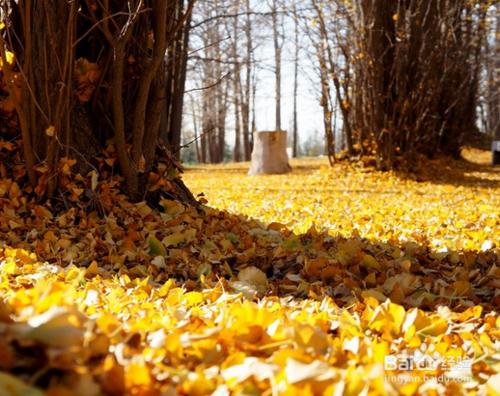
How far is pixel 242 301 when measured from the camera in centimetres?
206

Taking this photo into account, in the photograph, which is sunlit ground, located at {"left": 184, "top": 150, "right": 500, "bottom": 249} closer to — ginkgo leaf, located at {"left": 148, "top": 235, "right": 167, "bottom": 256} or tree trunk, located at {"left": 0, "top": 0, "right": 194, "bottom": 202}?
ginkgo leaf, located at {"left": 148, "top": 235, "right": 167, "bottom": 256}

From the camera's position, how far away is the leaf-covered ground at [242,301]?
103 centimetres

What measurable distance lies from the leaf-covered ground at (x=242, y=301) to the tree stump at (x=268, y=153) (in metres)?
A: 7.23

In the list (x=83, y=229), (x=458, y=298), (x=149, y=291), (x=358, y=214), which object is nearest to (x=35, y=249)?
(x=83, y=229)

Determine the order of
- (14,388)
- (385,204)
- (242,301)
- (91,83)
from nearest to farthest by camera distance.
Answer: (14,388) → (242,301) → (91,83) → (385,204)

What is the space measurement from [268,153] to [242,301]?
10.5m

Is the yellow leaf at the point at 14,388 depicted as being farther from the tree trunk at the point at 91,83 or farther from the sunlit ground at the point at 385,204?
the sunlit ground at the point at 385,204

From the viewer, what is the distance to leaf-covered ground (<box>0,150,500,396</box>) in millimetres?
1028

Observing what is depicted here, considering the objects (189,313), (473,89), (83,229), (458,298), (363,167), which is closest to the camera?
(189,313)

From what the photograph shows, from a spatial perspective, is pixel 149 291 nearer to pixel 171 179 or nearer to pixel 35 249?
pixel 35 249

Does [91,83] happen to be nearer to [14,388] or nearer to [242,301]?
[242,301]

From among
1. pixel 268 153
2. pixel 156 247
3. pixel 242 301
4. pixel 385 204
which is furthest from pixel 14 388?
pixel 268 153

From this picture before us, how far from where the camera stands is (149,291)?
217cm

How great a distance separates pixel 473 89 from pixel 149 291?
629 inches
